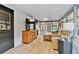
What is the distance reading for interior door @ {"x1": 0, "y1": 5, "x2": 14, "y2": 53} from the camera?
17.9 feet

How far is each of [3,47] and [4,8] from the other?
1.97 meters

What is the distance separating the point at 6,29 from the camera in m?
5.94

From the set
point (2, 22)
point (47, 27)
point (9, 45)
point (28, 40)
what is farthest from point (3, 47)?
point (47, 27)

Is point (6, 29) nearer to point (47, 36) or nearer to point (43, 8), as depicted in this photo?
point (43, 8)

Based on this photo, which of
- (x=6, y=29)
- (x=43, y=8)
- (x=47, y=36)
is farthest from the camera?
(x=47, y=36)

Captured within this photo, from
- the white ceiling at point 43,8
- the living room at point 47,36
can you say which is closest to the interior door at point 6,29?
the living room at point 47,36

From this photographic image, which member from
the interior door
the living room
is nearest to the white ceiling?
the living room

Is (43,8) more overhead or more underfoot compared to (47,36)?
more overhead

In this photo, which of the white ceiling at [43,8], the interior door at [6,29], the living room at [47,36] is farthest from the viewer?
the white ceiling at [43,8]

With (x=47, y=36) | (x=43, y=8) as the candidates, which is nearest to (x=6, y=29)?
(x=43, y=8)

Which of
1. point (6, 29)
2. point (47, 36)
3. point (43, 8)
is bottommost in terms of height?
point (47, 36)

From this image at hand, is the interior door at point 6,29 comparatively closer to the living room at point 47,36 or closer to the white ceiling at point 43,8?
the living room at point 47,36

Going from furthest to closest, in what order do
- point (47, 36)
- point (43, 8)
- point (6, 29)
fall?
point (47, 36)
point (43, 8)
point (6, 29)

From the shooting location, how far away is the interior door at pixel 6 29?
5457 mm
